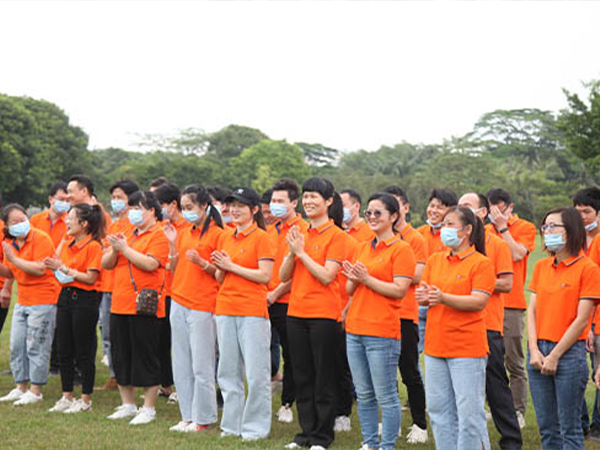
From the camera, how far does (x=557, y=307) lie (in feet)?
16.4

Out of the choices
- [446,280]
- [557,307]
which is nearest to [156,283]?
[446,280]

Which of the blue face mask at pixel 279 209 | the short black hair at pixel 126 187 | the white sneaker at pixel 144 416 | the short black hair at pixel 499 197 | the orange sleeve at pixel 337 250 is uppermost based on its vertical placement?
the short black hair at pixel 126 187

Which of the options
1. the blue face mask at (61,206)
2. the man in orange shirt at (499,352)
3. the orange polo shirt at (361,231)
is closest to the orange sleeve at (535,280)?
the man in orange shirt at (499,352)

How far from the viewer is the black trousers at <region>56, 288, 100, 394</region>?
24.3ft

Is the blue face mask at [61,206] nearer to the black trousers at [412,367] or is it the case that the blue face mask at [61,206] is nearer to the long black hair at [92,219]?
the long black hair at [92,219]

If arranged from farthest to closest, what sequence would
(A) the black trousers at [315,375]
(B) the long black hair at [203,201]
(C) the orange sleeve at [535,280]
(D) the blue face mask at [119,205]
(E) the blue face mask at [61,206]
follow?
(E) the blue face mask at [61,206], (D) the blue face mask at [119,205], (B) the long black hair at [203,201], (A) the black trousers at [315,375], (C) the orange sleeve at [535,280]

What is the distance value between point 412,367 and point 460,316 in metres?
1.67

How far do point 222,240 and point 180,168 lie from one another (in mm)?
60014

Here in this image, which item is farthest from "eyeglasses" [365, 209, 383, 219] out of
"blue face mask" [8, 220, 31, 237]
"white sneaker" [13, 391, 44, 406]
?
"white sneaker" [13, 391, 44, 406]

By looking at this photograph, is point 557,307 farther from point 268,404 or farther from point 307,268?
point 268,404

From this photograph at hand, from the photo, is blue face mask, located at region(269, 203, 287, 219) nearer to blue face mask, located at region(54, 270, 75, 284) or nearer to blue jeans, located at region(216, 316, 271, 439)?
blue jeans, located at region(216, 316, 271, 439)

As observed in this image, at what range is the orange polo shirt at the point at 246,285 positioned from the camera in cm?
627

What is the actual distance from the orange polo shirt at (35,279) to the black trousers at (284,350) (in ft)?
8.18

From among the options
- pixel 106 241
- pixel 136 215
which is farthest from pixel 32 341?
pixel 136 215
